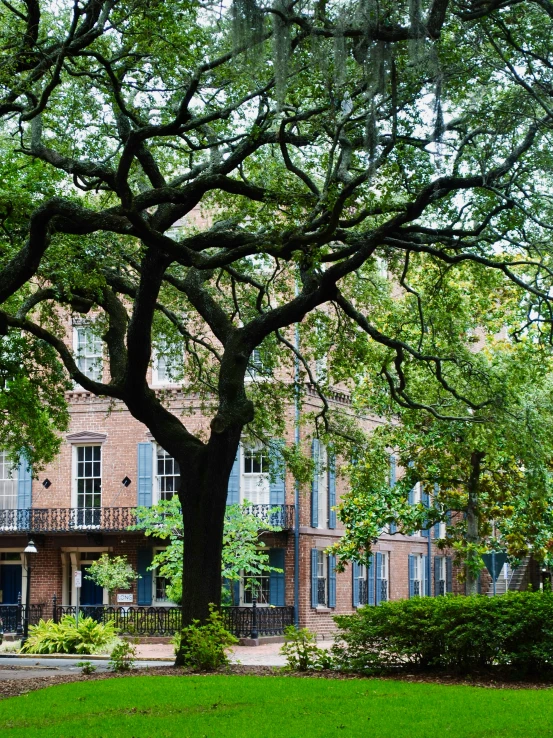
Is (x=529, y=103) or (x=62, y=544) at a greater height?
(x=529, y=103)

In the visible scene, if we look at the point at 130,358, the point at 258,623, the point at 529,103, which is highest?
the point at 529,103

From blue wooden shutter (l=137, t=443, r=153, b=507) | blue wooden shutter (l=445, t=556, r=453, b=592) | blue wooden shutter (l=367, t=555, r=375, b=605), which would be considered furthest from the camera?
blue wooden shutter (l=445, t=556, r=453, b=592)

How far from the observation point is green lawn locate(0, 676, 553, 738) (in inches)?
406

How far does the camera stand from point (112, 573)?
32.2 meters

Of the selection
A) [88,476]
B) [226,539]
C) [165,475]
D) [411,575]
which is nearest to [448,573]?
[411,575]

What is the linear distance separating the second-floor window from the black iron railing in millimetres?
3940

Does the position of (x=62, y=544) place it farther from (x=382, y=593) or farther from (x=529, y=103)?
(x=529, y=103)

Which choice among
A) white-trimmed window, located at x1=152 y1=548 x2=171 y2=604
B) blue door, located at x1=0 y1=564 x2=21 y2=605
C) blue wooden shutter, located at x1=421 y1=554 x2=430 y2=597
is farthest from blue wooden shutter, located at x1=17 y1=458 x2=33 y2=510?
blue wooden shutter, located at x1=421 y1=554 x2=430 y2=597

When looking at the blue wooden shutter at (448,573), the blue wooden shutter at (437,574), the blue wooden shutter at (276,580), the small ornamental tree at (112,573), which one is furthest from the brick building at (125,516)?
the blue wooden shutter at (448,573)

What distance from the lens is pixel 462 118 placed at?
48.3 feet

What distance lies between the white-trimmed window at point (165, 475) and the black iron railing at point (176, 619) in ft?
12.3

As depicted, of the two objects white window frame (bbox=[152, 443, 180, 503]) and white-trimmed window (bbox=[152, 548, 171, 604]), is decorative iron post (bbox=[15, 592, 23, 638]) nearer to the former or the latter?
white-trimmed window (bbox=[152, 548, 171, 604])

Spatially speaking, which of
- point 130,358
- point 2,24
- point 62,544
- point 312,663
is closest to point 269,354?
point 130,358

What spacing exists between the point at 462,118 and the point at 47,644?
16867mm
